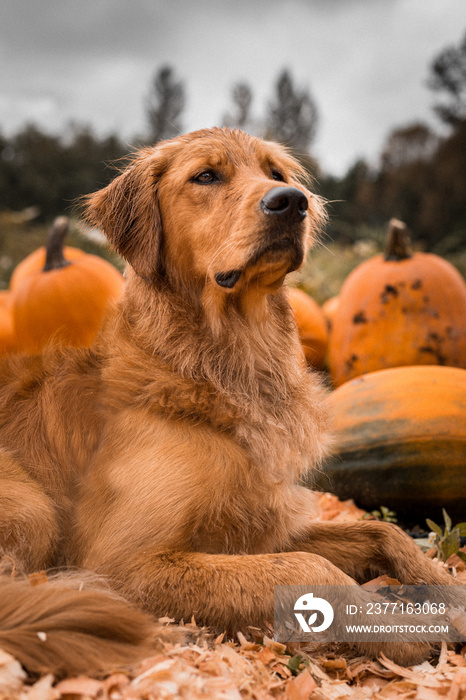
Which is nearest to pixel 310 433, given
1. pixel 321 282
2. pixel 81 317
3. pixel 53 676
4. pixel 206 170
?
pixel 206 170

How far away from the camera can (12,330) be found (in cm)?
619

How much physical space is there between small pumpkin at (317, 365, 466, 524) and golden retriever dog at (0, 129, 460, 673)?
83 cm

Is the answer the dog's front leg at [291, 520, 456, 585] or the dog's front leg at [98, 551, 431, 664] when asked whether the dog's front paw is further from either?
the dog's front leg at [291, 520, 456, 585]

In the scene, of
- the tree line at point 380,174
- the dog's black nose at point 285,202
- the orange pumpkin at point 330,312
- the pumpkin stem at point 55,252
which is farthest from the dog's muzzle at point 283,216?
the tree line at point 380,174

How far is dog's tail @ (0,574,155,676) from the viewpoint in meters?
1.70

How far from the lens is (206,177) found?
106 inches

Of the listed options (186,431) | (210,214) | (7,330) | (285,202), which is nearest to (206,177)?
(210,214)

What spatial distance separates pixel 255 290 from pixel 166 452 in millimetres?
775

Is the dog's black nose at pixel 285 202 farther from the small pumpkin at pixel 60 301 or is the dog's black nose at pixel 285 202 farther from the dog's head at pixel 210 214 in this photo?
the small pumpkin at pixel 60 301

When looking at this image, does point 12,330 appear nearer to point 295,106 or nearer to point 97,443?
point 97,443

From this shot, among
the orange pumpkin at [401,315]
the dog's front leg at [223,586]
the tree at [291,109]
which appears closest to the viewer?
the dog's front leg at [223,586]

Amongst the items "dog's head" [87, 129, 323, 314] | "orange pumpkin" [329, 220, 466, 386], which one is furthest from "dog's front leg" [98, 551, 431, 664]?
"orange pumpkin" [329, 220, 466, 386]

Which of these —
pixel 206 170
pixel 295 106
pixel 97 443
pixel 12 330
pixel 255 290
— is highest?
pixel 295 106

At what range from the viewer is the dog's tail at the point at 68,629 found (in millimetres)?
1700
